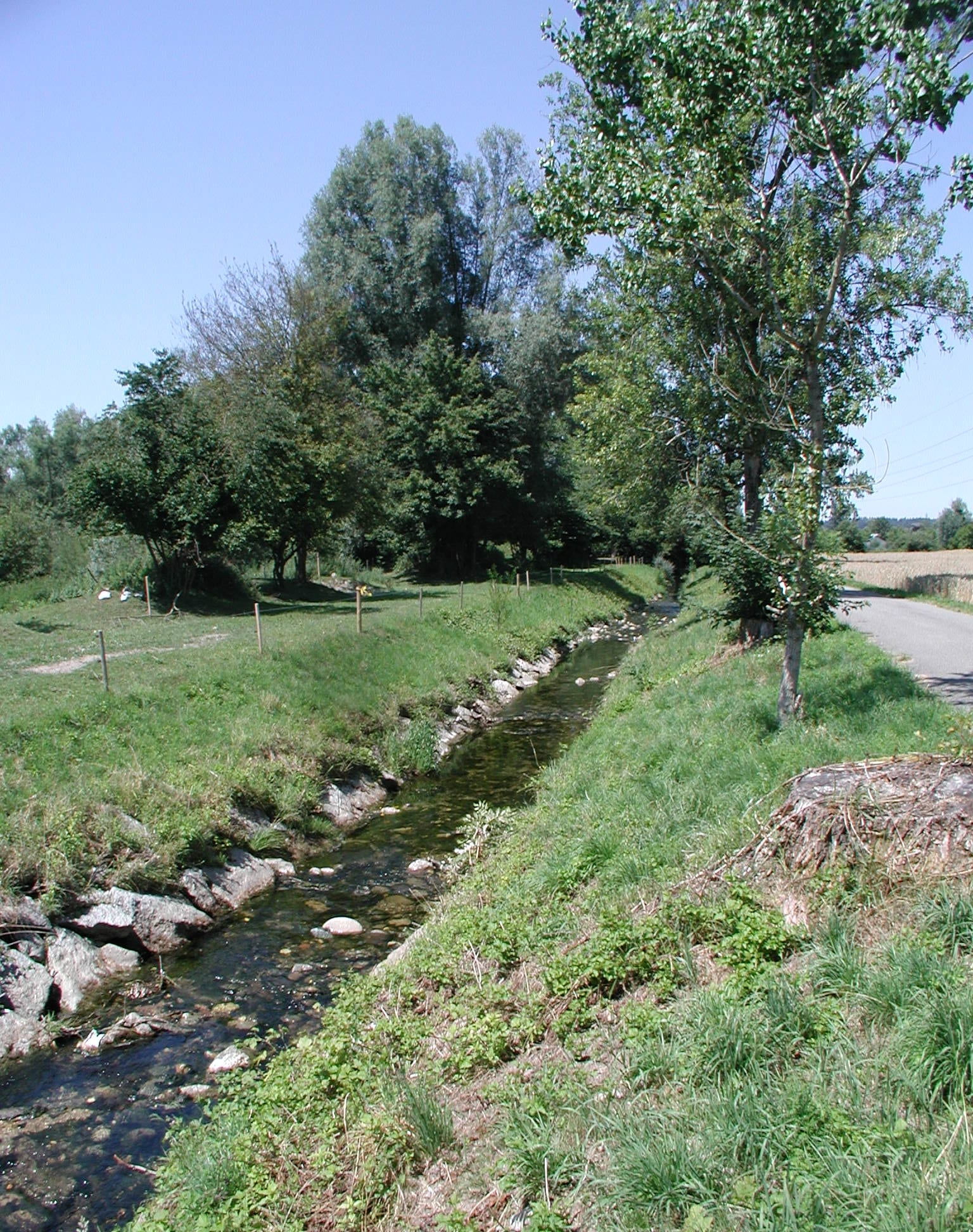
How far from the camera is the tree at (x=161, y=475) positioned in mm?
26609

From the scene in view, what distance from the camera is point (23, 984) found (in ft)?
25.9

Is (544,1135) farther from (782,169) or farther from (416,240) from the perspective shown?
(416,240)

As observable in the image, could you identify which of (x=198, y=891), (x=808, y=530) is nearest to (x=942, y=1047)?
(x=808, y=530)

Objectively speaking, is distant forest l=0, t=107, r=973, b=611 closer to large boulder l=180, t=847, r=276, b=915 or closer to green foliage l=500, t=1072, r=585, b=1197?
large boulder l=180, t=847, r=276, b=915

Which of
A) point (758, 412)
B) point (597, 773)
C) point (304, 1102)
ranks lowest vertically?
point (304, 1102)

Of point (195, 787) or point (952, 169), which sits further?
point (195, 787)

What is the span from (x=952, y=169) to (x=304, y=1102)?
35.3 ft

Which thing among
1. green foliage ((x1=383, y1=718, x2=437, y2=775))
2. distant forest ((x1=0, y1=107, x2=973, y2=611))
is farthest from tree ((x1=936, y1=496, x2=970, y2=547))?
green foliage ((x1=383, y1=718, x2=437, y2=775))

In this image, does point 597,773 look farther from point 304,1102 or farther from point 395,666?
point 395,666

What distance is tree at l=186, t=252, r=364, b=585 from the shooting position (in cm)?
2972

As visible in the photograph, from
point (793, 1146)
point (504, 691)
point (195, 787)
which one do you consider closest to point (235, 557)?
point (504, 691)

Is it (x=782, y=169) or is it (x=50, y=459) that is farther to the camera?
(x=50, y=459)

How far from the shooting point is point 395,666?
2022 cm

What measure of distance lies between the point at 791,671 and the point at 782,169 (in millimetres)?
6820
